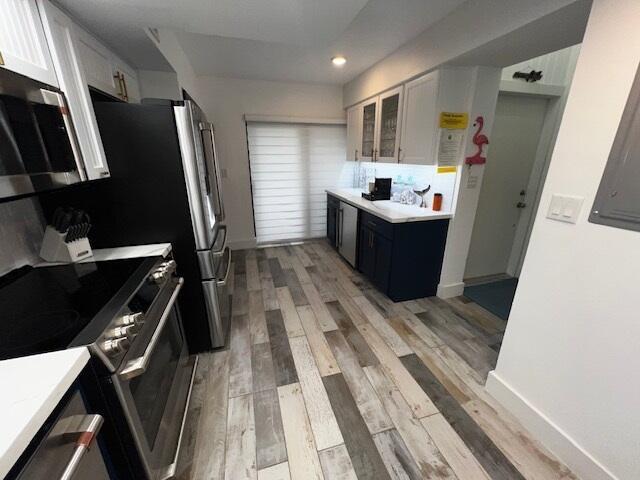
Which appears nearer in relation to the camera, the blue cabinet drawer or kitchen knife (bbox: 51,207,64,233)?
kitchen knife (bbox: 51,207,64,233)

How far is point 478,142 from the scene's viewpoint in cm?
230

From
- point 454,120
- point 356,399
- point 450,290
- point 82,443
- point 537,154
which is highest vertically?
point 454,120

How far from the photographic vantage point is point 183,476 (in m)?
1.27

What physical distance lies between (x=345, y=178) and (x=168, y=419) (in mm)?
3980

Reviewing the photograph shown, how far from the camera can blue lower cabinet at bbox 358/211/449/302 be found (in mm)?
2521

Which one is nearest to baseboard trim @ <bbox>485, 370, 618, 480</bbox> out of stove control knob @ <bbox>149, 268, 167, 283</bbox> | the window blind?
stove control knob @ <bbox>149, 268, 167, 283</bbox>

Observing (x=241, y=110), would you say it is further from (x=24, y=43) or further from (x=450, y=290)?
(x=450, y=290)

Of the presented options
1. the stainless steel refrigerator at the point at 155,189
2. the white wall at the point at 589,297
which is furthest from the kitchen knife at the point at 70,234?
the white wall at the point at 589,297

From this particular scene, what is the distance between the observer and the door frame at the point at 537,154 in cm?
261

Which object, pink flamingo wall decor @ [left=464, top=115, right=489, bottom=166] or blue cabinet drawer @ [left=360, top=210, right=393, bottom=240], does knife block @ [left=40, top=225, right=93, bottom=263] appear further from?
pink flamingo wall decor @ [left=464, top=115, right=489, bottom=166]

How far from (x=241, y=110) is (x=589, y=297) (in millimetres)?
4028

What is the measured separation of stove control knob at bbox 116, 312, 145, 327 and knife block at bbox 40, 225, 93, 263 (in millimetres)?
723

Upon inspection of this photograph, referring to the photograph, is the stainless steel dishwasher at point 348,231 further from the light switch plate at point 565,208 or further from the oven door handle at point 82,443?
the oven door handle at point 82,443

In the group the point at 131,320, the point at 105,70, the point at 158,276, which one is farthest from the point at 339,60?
the point at 131,320
